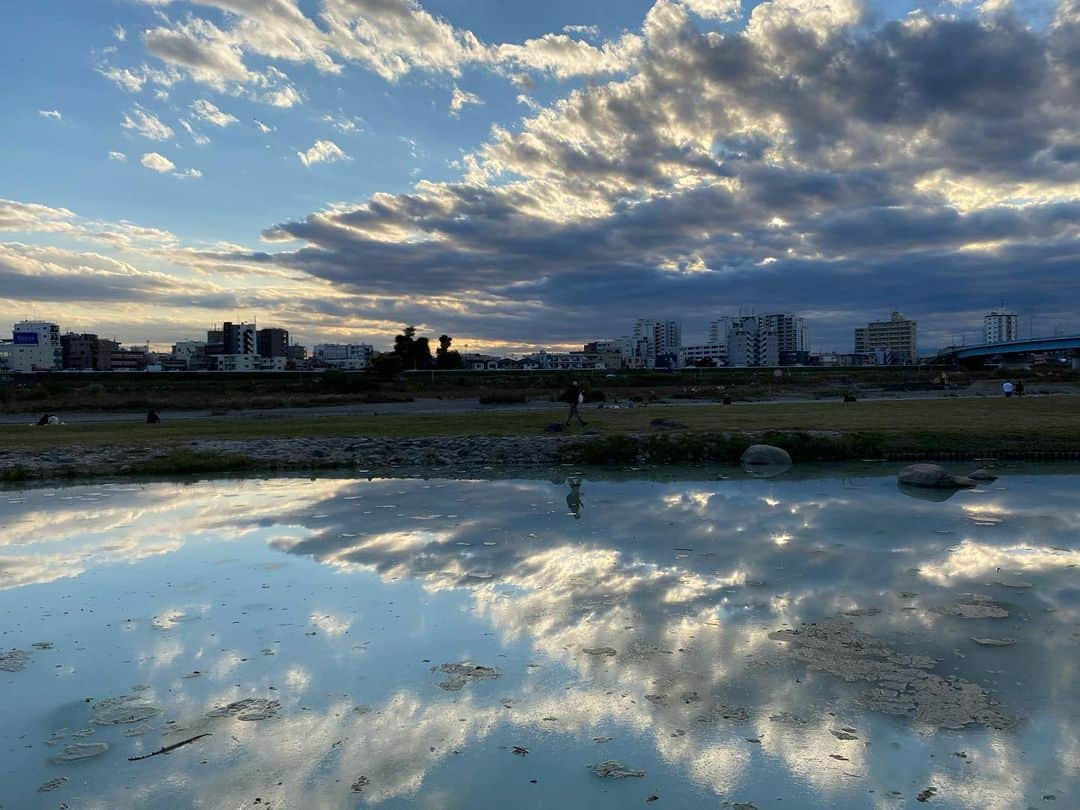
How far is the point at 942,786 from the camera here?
5879 mm

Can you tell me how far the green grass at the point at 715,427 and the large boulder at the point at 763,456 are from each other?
323 centimetres

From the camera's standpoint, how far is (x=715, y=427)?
105 feet

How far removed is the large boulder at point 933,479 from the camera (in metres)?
20.9

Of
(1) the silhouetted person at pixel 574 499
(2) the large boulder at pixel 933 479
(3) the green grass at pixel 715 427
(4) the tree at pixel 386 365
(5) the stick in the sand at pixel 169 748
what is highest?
(4) the tree at pixel 386 365

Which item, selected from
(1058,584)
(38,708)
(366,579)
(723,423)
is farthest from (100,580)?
(723,423)

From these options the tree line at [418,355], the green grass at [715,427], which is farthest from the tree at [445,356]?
the green grass at [715,427]

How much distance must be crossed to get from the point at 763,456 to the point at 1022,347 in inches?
6626

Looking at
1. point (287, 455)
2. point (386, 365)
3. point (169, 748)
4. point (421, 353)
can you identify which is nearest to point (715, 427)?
point (287, 455)

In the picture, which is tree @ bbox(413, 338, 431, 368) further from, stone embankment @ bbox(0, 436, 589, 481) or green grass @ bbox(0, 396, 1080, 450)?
stone embankment @ bbox(0, 436, 589, 481)

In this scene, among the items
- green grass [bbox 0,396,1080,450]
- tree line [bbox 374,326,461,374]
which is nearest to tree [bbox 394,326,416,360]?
tree line [bbox 374,326,461,374]

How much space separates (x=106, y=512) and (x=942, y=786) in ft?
64.2

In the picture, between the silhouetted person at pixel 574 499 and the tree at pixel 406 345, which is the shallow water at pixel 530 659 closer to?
the silhouetted person at pixel 574 499

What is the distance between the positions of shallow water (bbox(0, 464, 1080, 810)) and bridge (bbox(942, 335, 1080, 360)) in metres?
162

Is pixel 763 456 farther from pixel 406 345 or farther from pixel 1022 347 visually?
pixel 1022 347
